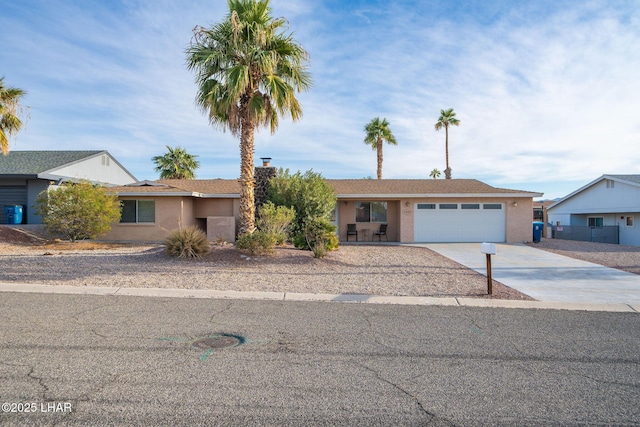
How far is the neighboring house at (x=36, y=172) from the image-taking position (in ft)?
71.4

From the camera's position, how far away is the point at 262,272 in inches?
428

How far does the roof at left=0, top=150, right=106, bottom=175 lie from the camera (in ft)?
71.6

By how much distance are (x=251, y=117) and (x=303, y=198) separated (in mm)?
4260

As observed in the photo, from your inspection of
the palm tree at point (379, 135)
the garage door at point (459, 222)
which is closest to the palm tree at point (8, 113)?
the garage door at point (459, 222)

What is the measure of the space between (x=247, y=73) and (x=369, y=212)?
11508 millimetres

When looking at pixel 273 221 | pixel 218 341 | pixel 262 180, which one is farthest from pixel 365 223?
pixel 218 341

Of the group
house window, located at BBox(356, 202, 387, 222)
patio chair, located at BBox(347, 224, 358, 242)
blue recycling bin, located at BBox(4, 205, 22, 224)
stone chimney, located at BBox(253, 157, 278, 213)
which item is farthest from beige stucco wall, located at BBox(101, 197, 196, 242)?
house window, located at BBox(356, 202, 387, 222)

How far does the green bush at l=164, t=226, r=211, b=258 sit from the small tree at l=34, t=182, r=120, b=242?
261 inches

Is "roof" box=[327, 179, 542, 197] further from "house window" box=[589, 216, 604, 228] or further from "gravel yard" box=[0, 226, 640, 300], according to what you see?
"house window" box=[589, 216, 604, 228]

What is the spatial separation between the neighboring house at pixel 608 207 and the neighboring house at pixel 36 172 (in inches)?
1314

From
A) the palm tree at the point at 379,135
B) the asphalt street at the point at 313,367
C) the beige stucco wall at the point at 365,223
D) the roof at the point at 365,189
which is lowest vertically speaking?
the asphalt street at the point at 313,367

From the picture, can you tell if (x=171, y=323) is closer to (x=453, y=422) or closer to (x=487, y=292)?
(x=453, y=422)

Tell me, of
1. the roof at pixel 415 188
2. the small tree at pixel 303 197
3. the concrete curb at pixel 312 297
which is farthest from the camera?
the roof at pixel 415 188

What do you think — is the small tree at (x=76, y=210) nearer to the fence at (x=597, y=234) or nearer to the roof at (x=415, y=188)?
the roof at (x=415, y=188)
